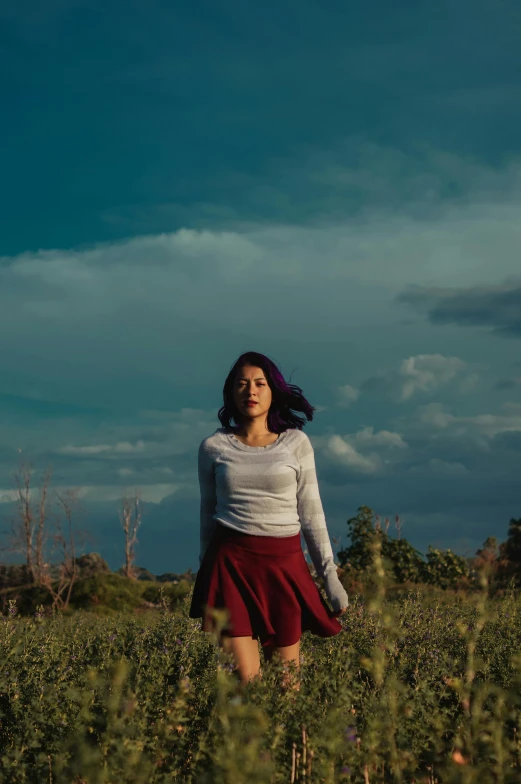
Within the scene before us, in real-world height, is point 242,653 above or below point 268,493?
below

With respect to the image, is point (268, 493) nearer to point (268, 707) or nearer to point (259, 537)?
point (259, 537)

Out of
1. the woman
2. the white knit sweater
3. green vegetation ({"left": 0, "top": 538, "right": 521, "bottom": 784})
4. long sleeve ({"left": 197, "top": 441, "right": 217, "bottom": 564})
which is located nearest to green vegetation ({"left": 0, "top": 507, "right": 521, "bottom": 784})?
green vegetation ({"left": 0, "top": 538, "right": 521, "bottom": 784})

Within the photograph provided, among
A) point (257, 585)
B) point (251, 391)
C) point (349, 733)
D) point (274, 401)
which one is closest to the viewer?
point (349, 733)

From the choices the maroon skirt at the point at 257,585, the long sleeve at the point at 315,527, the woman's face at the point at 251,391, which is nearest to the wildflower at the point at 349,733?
the maroon skirt at the point at 257,585

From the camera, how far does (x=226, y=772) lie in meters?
2.86

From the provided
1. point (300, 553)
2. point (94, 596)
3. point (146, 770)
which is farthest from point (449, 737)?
point (94, 596)

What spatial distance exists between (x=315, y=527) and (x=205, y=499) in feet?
2.51

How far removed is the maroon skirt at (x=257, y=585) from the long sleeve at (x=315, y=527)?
0.55ft

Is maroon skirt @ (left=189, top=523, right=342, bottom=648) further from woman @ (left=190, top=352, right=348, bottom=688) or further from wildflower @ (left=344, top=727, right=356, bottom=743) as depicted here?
wildflower @ (left=344, top=727, right=356, bottom=743)

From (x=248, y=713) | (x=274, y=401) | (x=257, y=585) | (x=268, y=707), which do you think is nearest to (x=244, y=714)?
(x=248, y=713)

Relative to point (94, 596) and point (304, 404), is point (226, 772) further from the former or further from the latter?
point (94, 596)

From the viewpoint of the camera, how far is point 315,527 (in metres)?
5.47

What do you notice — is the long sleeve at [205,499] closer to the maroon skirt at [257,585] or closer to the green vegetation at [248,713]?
the maroon skirt at [257,585]

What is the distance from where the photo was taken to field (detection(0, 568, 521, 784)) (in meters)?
3.36
